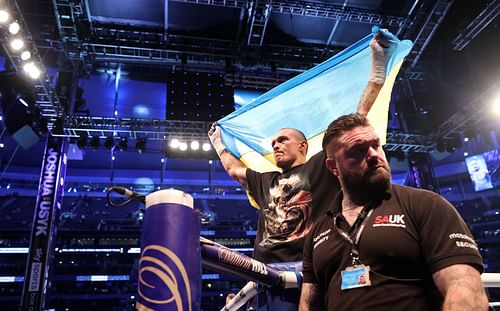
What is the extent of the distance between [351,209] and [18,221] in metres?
17.4

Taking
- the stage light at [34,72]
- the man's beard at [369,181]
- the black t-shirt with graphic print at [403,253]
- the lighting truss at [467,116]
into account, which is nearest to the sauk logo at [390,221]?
the black t-shirt with graphic print at [403,253]

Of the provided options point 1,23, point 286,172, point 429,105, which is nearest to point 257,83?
point 429,105

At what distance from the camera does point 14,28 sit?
226 inches

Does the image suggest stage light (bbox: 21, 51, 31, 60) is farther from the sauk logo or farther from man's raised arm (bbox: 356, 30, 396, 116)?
the sauk logo

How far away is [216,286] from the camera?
15953 mm

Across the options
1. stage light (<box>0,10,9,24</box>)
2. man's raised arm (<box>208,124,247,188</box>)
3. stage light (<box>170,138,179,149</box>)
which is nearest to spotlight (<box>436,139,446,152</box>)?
stage light (<box>170,138,179,149</box>)

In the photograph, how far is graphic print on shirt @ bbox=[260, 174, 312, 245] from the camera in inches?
67.1

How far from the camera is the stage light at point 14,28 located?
570 cm

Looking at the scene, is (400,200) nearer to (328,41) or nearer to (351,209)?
(351,209)

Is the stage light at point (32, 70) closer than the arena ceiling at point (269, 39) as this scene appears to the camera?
Yes

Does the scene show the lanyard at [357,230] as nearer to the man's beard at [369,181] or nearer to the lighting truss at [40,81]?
the man's beard at [369,181]

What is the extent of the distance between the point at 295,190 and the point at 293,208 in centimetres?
9

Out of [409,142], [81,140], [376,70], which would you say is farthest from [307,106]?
[409,142]

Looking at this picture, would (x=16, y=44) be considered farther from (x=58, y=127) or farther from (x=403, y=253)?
(x=403, y=253)
